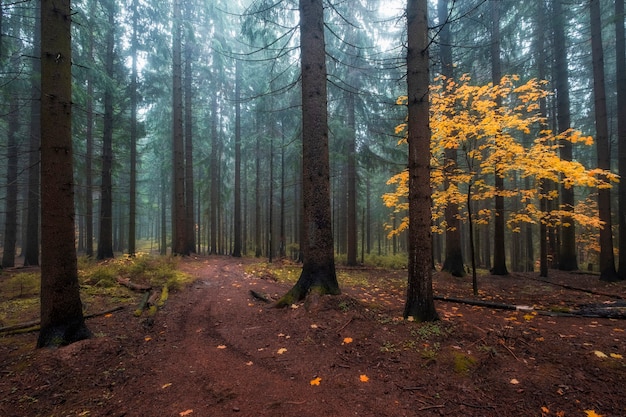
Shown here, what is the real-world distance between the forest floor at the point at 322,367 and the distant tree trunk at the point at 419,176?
1.73 ft

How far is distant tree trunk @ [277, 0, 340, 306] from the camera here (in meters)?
6.02

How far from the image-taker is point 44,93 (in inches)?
177

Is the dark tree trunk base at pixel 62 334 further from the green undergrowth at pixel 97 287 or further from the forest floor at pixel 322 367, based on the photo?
the green undergrowth at pixel 97 287

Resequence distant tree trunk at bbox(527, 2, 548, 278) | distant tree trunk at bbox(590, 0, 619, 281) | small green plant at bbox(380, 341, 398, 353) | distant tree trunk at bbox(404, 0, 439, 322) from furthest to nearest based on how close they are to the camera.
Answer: distant tree trunk at bbox(527, 2, 548, 278) → distant tree trunk at bbox(590, 0, 619, 281) → distant tree trunk at bbox(404, 0, 439, 322) → small green plant at bbox(380, 341, 398, 353)

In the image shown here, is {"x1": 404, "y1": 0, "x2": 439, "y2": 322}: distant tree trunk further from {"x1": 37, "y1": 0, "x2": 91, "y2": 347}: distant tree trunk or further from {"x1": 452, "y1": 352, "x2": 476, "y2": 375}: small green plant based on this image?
{"x1": 37, "y1": 0, "x2": 91, "y2": 347}: distant tree trunk

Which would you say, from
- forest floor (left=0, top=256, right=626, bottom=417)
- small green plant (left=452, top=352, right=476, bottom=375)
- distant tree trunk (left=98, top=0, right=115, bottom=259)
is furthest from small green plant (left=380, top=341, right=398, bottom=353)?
distant tree trunk (left=98, top=0, right=115, bottom=259)

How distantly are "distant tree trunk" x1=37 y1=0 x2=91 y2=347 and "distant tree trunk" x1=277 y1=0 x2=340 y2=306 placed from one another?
143 inches

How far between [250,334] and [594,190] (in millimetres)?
20930

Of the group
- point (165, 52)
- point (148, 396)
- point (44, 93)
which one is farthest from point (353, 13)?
point (148, 396)

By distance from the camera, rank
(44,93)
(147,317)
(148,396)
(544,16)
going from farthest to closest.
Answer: (544,16) → (147,317) → (44,93) → (148,396)

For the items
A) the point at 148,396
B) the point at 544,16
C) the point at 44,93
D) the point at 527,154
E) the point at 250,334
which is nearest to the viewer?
the point at 148,396

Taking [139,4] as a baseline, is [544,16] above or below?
below

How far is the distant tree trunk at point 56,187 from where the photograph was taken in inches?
175

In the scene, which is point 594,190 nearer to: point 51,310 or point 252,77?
point 252,77
